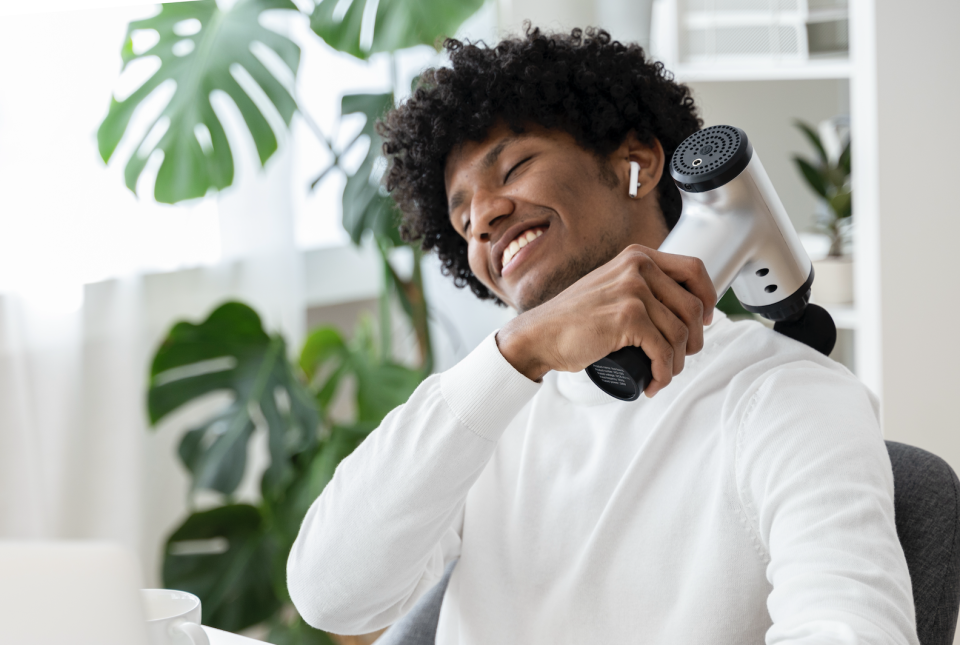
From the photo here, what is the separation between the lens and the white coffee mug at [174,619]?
0.64 meters

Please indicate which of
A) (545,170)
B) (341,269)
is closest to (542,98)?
(545,170)

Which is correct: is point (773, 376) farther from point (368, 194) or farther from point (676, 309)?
point (368, 194)

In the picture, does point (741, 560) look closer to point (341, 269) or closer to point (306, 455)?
point (306, 455)

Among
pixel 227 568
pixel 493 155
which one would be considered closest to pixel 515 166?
pixel 493 155

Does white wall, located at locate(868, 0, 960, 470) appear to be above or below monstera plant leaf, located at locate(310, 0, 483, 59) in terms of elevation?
below

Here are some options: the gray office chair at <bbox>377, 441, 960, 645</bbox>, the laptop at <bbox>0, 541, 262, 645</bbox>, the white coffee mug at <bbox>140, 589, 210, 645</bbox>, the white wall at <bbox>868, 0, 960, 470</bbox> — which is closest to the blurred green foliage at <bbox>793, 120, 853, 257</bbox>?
the white wall at <bbox>868, 0, 960, 470</bbox>

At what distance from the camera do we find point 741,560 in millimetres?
829

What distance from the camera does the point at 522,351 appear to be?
0.82 m

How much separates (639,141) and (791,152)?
1.09 metres

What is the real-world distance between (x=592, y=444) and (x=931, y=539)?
36 cm

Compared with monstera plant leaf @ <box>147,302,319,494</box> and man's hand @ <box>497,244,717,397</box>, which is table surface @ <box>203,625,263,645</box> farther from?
monstera plant leaf @ <box>147,302,319,494</box>

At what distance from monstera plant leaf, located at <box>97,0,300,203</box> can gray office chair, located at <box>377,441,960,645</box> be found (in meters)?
1.40

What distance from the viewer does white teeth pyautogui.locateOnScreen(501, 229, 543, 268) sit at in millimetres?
1053

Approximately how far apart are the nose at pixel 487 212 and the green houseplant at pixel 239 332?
798mm
